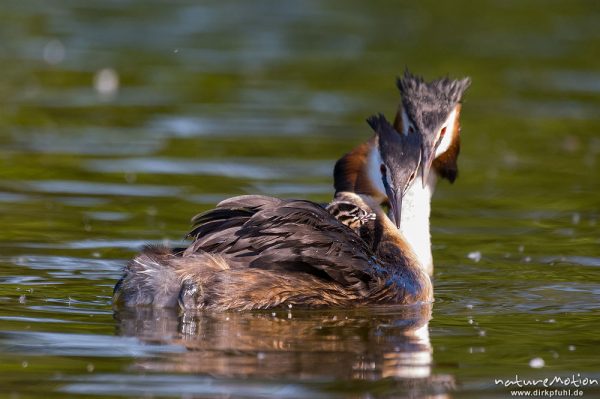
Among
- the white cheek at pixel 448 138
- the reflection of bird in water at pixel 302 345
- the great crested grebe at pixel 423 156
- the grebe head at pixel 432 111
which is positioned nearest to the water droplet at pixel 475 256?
the great crested grebe at pixel 423 156

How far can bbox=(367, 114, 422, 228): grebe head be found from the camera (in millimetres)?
8938

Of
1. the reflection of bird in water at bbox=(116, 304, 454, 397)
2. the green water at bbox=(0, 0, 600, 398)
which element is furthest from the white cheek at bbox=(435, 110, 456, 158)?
the reflection of bird in water at bbox=(116, 304, 454, 397)

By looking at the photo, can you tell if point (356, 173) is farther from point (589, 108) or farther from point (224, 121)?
point (589, 108)

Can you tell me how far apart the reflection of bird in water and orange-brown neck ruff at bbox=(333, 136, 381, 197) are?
1.61 meters

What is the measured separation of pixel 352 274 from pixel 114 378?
82.0 inches

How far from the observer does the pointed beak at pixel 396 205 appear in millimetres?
8852

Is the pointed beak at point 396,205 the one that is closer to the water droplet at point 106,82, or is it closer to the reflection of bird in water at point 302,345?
the reflection of bird in water at point 302,345

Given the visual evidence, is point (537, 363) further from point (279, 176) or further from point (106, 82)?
point (106, 82)

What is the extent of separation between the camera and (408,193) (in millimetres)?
9633

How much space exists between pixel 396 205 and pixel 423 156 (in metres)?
0.98

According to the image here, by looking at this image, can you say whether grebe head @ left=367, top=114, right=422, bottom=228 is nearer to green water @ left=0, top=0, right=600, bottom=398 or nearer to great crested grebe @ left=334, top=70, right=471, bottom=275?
great crested grebe @ left=334, top=70, right=471, bottom=275

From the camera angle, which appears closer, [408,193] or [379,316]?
[379,316]

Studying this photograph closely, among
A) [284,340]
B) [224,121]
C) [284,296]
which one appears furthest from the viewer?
[224,121]

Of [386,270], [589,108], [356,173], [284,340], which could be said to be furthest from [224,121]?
[284,340]
